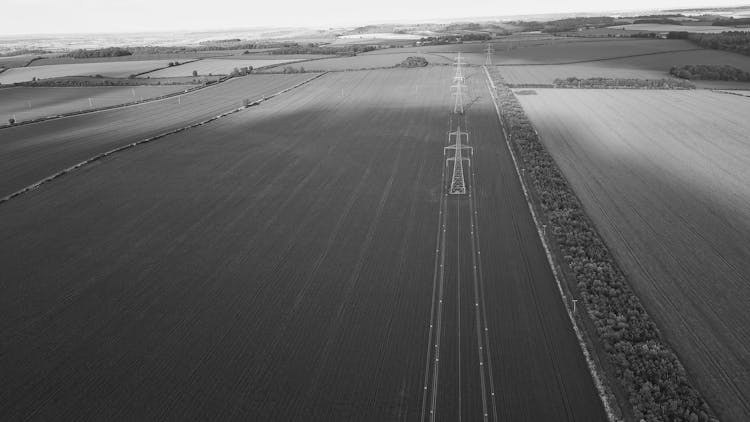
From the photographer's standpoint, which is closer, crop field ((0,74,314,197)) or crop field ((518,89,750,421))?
crop field ((518,89,750,421))

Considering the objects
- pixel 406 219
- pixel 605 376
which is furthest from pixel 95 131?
pixel 605 376

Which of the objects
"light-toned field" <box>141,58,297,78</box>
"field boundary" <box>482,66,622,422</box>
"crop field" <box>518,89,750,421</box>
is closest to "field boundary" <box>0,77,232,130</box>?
"light-toned field" <box>141,58,297,78</box>

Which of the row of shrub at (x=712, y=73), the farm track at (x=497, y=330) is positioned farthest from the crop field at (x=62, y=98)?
the row of shrub at (x=712, y=73)

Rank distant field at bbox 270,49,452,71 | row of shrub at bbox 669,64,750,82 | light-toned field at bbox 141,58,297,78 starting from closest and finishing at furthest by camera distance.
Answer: row of shrub at bbox 669,64,750,82 → light-toned field at bbox 141,58,297,78 → distant field at bbox 270,49,452,71

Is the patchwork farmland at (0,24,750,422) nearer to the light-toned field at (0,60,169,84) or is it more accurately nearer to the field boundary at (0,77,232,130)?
the field boundary at (0,77,232,130)

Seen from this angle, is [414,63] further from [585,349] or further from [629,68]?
[585,349]

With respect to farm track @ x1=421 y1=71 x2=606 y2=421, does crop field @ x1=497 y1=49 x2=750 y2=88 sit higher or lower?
higher
